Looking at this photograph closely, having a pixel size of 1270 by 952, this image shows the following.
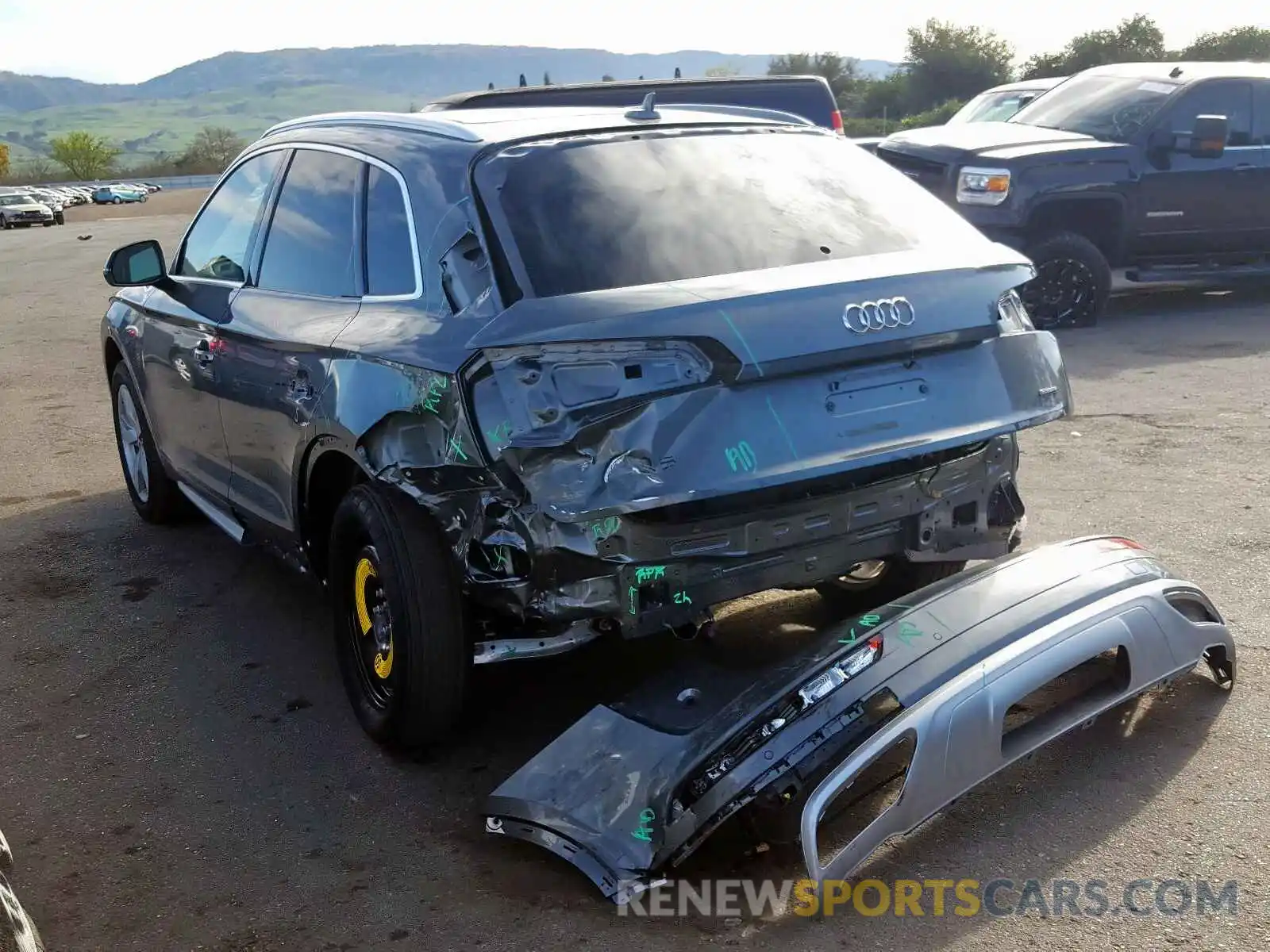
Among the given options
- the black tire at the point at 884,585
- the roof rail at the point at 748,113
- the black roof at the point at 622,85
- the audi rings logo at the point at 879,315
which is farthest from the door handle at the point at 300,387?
the black roof at the point at 622,85

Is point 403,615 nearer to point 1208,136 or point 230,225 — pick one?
point 230,225

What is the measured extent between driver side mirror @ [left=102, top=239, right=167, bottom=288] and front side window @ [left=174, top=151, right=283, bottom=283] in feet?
0.38

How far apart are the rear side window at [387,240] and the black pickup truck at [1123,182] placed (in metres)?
7.28

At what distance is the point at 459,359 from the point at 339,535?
0.88 meters

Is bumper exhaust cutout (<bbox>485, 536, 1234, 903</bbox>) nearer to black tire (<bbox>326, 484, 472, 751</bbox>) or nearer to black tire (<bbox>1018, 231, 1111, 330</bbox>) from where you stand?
black tire (<bbox>326, 484, 472, 751</bbox>)

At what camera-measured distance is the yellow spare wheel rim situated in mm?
3898

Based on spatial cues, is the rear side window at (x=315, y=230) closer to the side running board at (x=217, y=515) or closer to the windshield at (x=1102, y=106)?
the side running board at (x=217, y=515)

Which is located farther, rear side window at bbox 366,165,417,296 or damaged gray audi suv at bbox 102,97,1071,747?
rear side window at bbox 366,165,417,296

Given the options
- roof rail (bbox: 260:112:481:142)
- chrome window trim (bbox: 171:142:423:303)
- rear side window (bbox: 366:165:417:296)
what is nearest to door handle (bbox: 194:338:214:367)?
chrome window trim (bbox: 171:142:423:303)

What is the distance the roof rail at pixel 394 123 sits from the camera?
153 inches

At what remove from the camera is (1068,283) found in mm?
10633

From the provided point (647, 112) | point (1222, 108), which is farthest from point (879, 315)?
point (1222, 108)

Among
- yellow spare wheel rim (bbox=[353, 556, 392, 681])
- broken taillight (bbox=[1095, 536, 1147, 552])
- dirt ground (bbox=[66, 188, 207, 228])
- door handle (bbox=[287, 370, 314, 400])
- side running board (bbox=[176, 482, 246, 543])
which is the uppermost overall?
door handle (bbox=[287, 370, 314, 400])

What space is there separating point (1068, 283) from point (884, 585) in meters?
6.82
